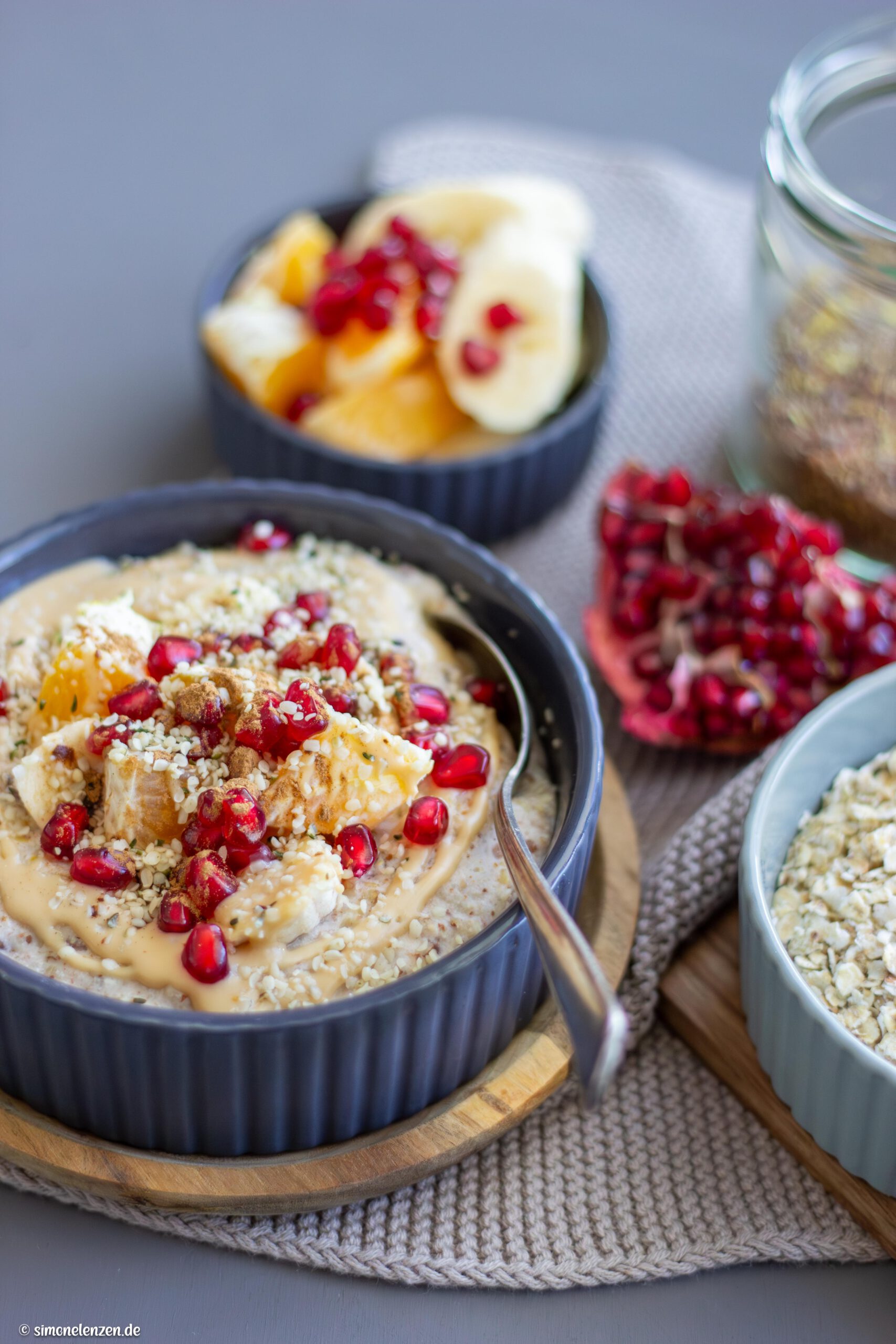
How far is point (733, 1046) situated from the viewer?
2.22 metres

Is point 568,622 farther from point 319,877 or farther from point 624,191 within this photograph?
point 624,191

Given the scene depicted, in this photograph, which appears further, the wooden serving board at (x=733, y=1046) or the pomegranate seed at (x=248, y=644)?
the pomegranate seed at (x=248, y=644)

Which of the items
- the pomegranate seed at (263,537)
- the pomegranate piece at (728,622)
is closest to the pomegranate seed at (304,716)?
the pomegranate seed at (263,537)

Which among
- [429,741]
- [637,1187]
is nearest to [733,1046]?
[637,1187]

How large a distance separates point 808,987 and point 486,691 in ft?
2.31

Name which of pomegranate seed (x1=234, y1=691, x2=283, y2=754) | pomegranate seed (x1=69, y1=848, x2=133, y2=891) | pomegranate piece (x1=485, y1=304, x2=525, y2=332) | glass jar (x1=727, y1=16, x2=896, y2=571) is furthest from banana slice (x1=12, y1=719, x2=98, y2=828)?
glass jar (x1=727, y1=16, x2=896, y2=571)

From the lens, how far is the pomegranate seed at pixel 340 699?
81.9 inches

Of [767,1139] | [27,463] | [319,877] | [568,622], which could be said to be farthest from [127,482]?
[767,1139]

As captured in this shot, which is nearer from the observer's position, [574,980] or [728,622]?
[574,980]

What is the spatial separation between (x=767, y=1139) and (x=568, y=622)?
1215 mm

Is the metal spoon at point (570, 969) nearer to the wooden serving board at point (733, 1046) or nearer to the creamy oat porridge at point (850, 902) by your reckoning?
the wooden serving board at point (733, 1046)

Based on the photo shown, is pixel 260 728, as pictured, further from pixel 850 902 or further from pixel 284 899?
pixel 850 902

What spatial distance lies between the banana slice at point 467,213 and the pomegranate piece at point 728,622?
2.86 feet

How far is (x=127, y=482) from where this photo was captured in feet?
10.4
